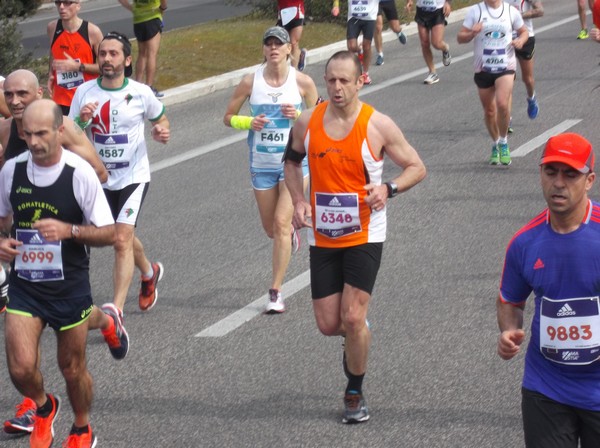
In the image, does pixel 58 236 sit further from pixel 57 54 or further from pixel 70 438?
pixel 57 54

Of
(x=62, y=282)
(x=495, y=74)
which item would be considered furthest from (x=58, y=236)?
(x=495, y=74)

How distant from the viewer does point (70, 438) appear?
643 centimetres

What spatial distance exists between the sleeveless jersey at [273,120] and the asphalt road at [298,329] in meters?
1.01

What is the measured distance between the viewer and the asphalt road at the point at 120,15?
27734mm

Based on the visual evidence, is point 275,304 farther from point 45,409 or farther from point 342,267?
point 45,409

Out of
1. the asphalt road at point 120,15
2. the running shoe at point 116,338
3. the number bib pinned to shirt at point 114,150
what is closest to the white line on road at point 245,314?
the running shoe at point 116,338

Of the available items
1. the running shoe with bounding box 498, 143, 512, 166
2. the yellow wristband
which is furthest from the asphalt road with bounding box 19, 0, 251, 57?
the yellow wristband

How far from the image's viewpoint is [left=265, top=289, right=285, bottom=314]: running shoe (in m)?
8.79

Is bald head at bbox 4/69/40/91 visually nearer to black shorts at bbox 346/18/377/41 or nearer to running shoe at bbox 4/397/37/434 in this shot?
running shoe at bbox 4/397/37/434

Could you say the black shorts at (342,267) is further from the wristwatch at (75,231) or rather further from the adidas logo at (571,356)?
the adidas logo at (571,356)

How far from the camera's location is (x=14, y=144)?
7.68 metres

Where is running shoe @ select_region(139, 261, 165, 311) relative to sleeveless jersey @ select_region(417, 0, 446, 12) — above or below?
above

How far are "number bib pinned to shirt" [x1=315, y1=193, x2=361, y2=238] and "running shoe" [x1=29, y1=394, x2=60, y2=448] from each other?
1724 millimetres

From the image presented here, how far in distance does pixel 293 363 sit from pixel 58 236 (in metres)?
2.20
